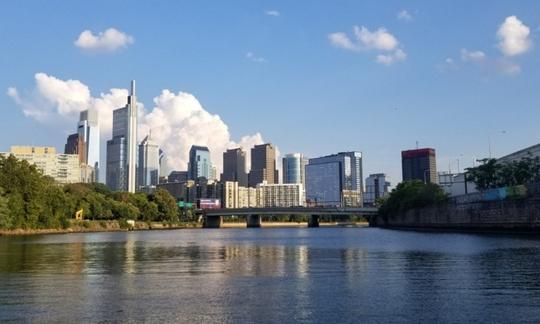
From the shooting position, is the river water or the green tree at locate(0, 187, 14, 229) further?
the green tree at locate(0, 187, 14, 229)

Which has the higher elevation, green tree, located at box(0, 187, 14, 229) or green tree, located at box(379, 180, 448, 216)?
green tree, located at box(379, 180, 448, 216)

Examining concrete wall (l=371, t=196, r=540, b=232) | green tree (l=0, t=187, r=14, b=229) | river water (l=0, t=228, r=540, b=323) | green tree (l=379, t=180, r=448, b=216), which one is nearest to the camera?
river water (l=0, t=228, r=540, b=323)

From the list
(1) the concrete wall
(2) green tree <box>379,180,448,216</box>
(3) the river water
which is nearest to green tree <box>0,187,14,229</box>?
(3) the river water

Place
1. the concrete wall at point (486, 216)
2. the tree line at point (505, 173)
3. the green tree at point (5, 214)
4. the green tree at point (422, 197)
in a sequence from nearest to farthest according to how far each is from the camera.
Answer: the concrete wall at point (486, 216)
the green tree at point (5, 214)
the tree line at point (505, 173)
the green tree at point (422, 197)

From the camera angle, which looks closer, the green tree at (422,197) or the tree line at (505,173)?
the tree line at (505,173)

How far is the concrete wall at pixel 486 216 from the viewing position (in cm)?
9944

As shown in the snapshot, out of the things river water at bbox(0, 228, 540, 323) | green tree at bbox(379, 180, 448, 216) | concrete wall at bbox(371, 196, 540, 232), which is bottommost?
river water at bbox(0, 228, 540, 323)

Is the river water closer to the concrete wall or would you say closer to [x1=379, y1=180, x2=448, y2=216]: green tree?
the concrete wall

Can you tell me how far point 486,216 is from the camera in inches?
4705

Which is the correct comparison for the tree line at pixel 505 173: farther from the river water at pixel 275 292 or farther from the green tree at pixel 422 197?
the river water at pixel 275 292

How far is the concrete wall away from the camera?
326 feet

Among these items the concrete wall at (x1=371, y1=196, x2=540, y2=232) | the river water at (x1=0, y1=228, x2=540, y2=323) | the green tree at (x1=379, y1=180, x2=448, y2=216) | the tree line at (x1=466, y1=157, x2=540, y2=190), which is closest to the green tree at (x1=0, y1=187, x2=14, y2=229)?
the river water at (x1=0, y1=228, x2=540, y2=323)

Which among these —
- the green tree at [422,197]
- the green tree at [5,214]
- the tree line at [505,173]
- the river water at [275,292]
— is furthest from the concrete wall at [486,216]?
the green tree at [5,214]

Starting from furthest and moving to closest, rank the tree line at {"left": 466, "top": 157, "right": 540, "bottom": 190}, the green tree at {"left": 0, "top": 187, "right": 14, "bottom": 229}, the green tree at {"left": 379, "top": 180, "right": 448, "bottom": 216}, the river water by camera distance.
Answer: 1. the green tree at {"left": 379, "top": 180, "right": 448, "bottom": 216}
2. the tree line at {"left": 466, "top": 157, "right": 540, "bottom": 190}
3. the green tree at {"left": 0, "top": 187, "right": 14, "bottom": 229}
4. the river water
